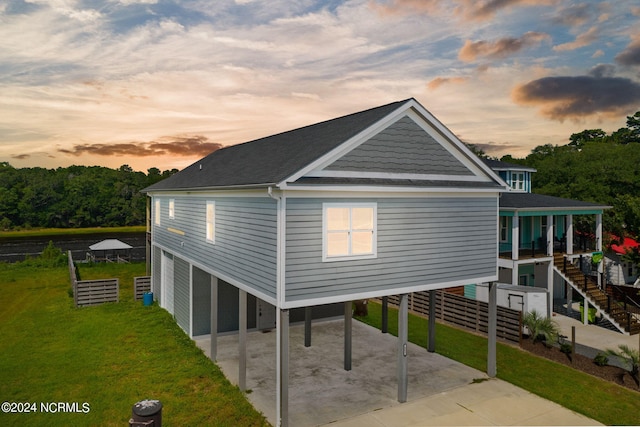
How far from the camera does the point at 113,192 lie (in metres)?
80.2

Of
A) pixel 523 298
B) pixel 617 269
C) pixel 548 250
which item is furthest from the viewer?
pixel 617 269

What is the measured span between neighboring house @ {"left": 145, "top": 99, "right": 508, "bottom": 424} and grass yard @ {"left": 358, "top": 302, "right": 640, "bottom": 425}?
3.12m

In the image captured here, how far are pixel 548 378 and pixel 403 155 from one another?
26.8 ft

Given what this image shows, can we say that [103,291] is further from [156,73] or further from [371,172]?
[371,172]

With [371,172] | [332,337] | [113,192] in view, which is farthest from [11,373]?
[113,192]

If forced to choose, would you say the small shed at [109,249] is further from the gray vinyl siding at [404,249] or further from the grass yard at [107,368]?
the gray vinyl siding at [404,249]

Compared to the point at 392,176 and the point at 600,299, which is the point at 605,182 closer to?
the point at 600,299

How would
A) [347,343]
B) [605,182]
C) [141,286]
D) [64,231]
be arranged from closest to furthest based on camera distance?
[347,343] → [141,286] → [605,182] → [64,231]

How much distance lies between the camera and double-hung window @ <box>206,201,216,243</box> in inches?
520

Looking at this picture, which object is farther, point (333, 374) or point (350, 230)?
point (333, 374)

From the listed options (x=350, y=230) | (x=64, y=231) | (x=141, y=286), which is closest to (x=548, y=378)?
(x=350, y=230)

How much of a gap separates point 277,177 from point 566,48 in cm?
2788

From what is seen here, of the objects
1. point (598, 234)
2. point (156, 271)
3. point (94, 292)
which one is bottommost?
point (94, 292)

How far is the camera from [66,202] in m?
76.2
